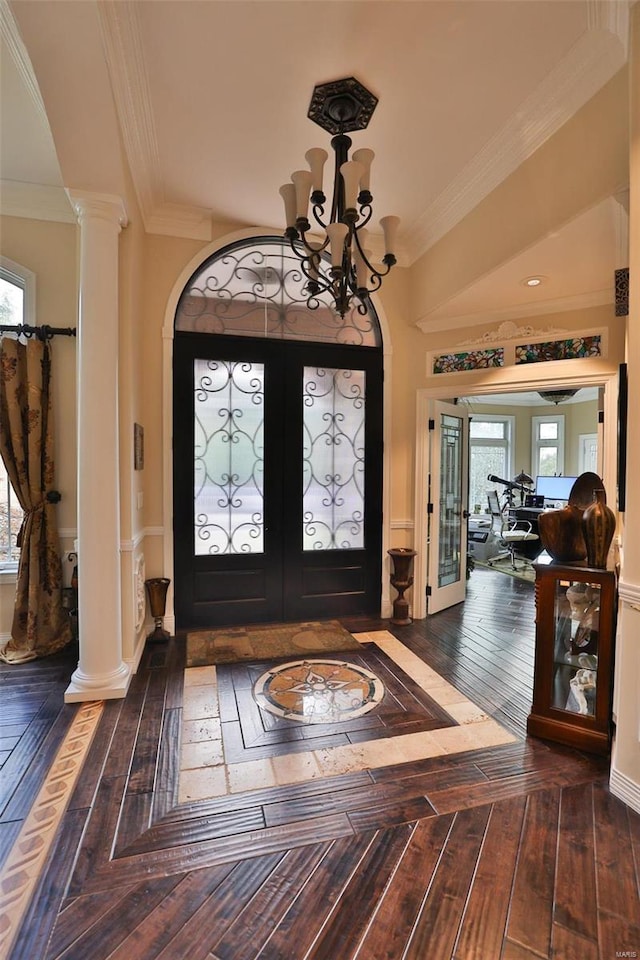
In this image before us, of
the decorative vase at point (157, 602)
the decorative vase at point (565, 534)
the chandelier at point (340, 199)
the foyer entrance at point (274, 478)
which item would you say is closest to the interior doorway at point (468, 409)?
the foyer entrance at point (274, 478)

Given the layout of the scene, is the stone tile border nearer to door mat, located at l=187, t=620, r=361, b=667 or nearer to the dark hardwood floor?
the dark hardwood floor

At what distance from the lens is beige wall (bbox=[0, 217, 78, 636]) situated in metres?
3.53

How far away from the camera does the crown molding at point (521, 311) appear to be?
131 inches

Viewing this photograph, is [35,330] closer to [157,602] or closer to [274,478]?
[274,478]

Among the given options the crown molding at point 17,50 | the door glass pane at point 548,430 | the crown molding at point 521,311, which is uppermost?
the crown molding at point 17,50

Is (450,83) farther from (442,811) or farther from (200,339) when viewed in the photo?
(442,811)

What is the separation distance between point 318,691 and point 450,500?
8.11ft

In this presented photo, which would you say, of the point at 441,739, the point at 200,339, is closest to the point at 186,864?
the point at 441,739

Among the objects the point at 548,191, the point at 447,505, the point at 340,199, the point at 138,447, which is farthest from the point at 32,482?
the point at 548,191

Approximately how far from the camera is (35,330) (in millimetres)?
3404

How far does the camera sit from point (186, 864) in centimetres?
165

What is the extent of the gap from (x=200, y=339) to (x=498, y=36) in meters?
2.74

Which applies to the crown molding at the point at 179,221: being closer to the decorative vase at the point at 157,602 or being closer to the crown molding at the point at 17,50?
the crown molding at the point at 17,50

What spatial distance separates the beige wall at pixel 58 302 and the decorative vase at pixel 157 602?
0.77 m
